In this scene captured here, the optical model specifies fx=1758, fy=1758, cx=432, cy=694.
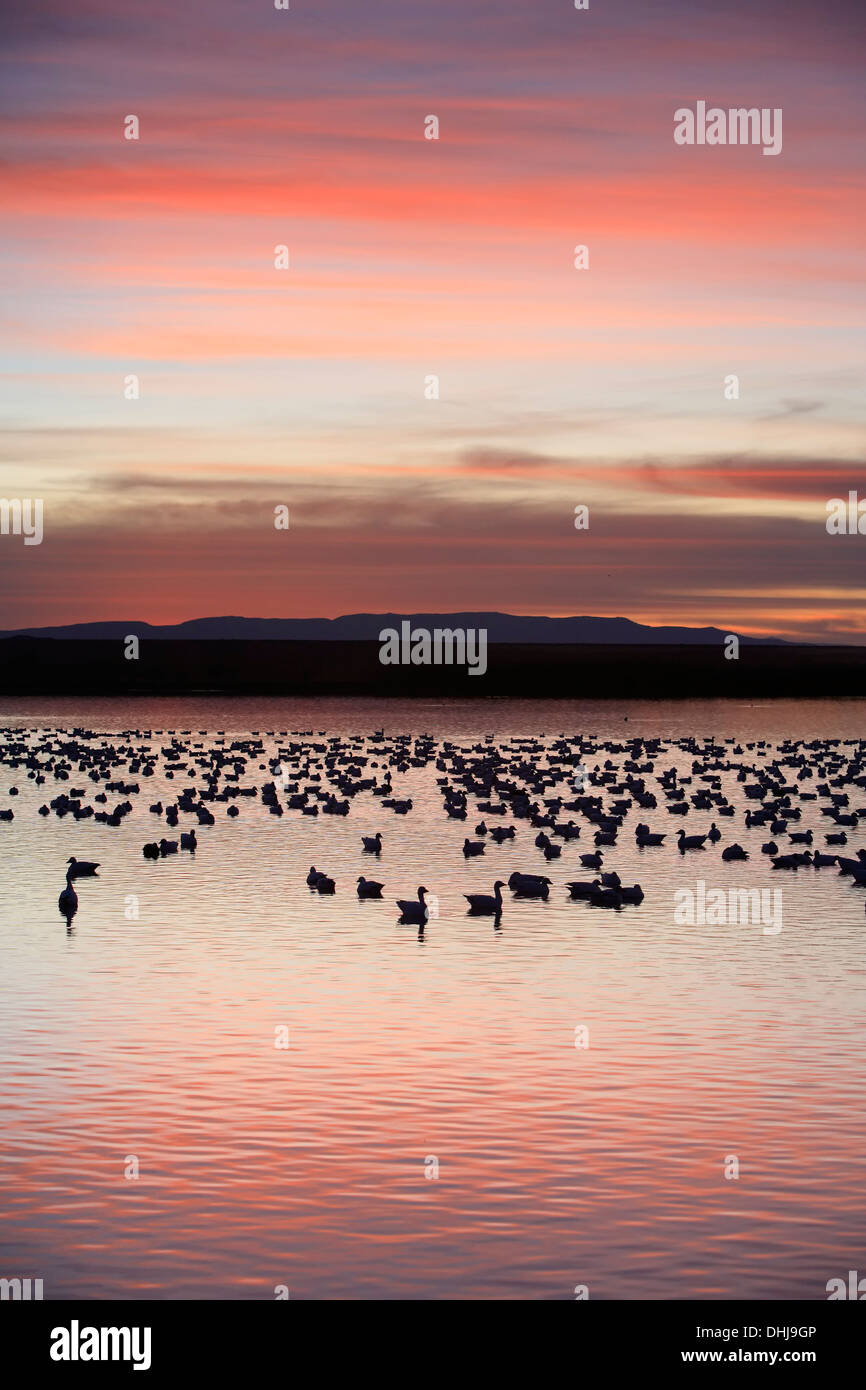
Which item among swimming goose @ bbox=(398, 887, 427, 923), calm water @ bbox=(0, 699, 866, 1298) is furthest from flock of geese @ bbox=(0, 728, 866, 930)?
calm water @ bbox=(0, 699, 866, 1298)

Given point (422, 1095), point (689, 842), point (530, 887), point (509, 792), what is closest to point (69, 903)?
point (530, 887)

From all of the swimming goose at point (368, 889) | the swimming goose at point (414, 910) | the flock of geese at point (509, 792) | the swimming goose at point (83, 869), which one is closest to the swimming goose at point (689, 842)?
the flock of geese at point (509, 792)

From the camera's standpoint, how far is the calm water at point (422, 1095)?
14.7 m

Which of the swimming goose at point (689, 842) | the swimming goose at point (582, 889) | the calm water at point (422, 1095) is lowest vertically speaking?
the calm water at point (422, 1095)

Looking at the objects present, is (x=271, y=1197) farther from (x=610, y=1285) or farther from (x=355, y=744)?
(x=355, y=744)

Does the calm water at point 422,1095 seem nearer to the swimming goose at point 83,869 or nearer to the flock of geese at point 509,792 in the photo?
the swimming goose at point 83,869

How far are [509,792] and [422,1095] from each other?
41.8 meters

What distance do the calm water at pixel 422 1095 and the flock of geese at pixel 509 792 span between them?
2.77 m

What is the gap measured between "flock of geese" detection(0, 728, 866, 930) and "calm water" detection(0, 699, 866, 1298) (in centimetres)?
277

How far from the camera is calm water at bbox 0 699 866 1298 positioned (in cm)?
1468

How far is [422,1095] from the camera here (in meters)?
19.6

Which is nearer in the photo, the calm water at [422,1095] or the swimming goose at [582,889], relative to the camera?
the calm water at [422,1095]
